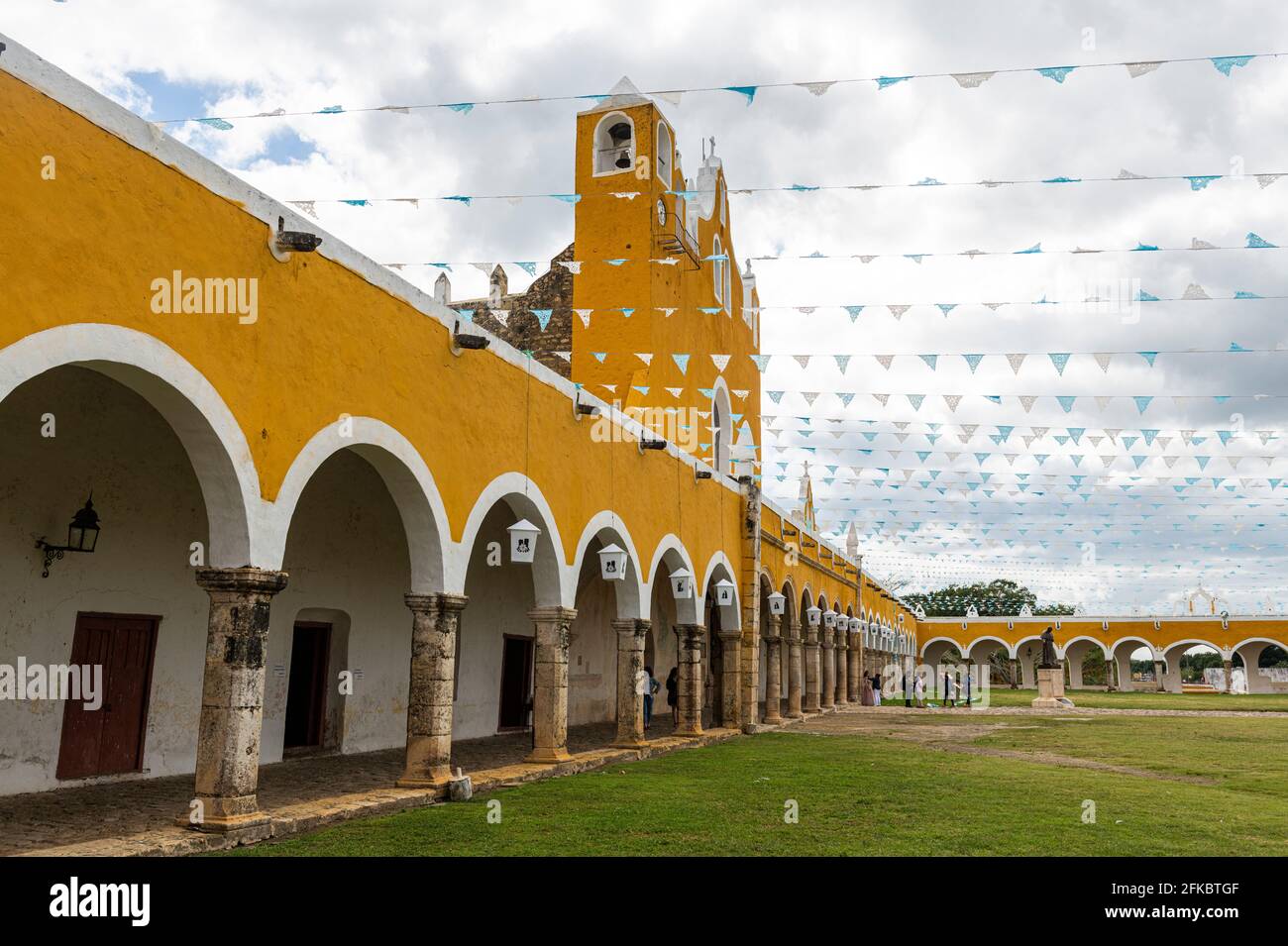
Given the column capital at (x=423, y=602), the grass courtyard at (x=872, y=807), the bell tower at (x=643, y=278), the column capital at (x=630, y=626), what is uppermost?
the bell tower at (x=643, y=278)

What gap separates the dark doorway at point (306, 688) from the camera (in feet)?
37.0

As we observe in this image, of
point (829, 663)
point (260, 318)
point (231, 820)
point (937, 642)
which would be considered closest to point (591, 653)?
point (829, 663)

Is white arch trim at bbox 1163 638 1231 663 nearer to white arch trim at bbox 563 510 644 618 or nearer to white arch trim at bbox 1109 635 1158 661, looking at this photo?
white arch trim at bbox 1109 635 1158 661

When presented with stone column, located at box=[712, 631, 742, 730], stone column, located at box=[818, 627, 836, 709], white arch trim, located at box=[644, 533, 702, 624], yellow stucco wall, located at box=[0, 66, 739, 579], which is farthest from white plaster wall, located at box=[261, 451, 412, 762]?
stone column, located at box=[818, 627, 836, 709]

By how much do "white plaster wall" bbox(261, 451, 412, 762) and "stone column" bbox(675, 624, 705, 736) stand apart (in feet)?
15.5

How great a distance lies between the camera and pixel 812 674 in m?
24.6

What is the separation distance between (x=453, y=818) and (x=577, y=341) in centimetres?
1201

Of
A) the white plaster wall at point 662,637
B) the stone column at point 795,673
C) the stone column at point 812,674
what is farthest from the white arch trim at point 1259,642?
the white plaster wall at point 662,637

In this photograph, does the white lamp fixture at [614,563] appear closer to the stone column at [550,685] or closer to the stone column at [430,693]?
the stone column at [550,685]

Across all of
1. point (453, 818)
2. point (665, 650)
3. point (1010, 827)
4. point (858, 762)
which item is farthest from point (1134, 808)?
point (665, 650)

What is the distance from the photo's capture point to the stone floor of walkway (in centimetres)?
600

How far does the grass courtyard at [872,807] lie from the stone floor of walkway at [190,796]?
0.28 meters

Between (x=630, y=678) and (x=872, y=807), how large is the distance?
508cm
